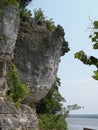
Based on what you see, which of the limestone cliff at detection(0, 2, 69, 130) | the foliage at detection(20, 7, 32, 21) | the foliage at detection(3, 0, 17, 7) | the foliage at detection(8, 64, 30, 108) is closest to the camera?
the foliage at detection(3, 0, 17, 7)

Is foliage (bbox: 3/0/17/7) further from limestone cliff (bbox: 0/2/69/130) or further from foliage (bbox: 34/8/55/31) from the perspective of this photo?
foliage (bbox: 34/8/55/31)

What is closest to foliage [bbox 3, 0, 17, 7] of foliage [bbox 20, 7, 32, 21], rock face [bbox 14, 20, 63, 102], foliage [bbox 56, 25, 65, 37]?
foliage [bbox 20, 7, 32, 21]

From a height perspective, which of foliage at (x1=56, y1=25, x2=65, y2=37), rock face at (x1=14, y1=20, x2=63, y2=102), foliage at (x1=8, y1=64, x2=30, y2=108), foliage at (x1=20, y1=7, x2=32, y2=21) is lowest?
foliage at (x1=8, y1=64, x2=30, y2=108)

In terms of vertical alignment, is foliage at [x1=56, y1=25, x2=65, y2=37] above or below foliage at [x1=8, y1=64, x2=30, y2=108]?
above

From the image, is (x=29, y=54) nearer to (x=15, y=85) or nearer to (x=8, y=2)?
(x=15, y=85)

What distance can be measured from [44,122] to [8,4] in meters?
9.12

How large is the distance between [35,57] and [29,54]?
37 centimetres

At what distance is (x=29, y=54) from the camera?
22.1 metres

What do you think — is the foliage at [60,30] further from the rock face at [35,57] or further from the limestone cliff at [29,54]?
the rock face at [35,57]

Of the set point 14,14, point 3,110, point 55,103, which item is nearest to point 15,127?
point 3,110

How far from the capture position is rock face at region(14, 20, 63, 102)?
21891 millimetres

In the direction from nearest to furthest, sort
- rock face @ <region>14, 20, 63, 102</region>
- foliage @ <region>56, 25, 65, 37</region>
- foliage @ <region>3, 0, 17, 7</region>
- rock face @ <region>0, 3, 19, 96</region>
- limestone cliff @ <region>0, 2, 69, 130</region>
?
foliage @ <region>3, 0, 17, 7</region> → rock face @ <region>0, 3, 19, 96</region> → limestone cliff @ <region>0, 2, 69, 130</region> → rock face @ <region>14, 20, 63, 102</region> → foliage @ <region>56, 25, 65, 37</region>

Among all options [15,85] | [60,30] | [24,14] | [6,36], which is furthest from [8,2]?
[60,30]

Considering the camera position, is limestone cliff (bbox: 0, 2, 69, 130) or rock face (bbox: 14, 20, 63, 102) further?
rock face (bbox: 14, 20, 63, 102)
